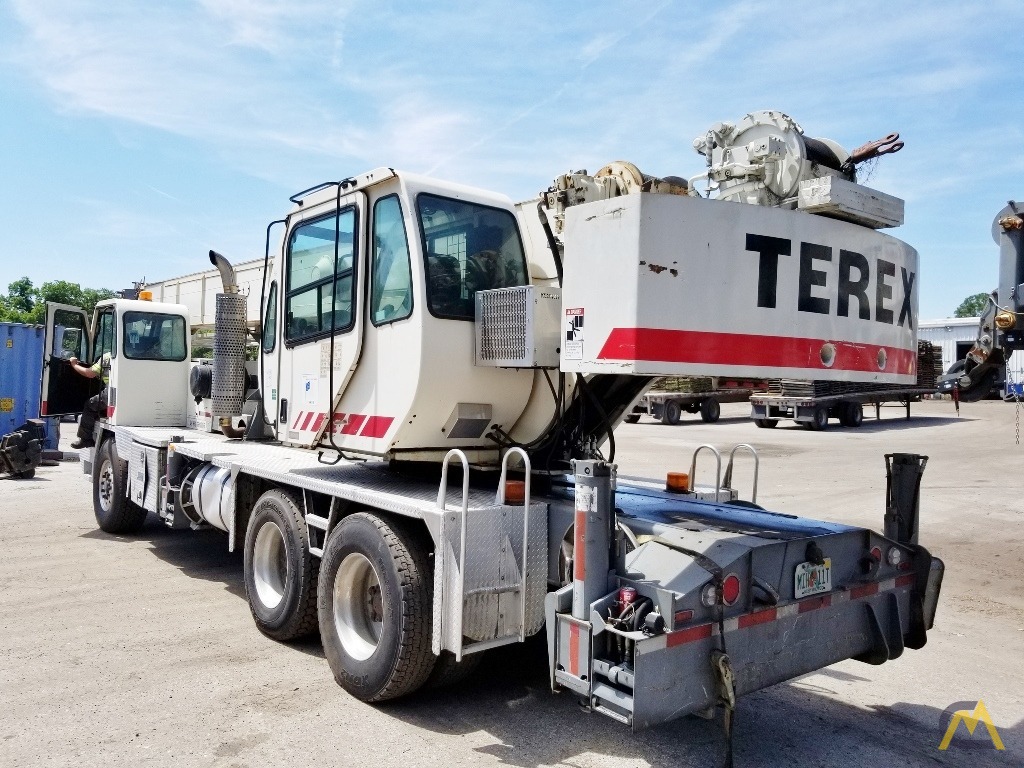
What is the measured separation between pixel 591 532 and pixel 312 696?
7.31 feet

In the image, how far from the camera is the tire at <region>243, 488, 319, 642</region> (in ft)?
18.1

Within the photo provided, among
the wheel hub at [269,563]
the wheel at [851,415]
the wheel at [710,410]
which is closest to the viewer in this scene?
the wheel hub at [269,563]

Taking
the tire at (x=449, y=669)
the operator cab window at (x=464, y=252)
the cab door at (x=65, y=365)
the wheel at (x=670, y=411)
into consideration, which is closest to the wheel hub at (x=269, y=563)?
the tire at (x=449, y=669)

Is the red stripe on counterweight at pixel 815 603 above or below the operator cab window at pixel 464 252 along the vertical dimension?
below

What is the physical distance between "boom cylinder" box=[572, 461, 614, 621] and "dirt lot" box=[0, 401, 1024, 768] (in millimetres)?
959

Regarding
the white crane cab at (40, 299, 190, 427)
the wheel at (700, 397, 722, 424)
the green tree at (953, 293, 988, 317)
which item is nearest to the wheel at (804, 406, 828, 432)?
the wheel at (700, 397, 722, 424)

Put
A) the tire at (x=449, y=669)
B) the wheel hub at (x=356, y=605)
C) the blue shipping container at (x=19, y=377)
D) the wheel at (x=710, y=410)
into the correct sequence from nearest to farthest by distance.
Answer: the tire at (x=449, y=669) → the wheel hub at (x=356, y=605) → the blue shipping container at (x=19, y=377) → the wheel at (x=710, y=410)

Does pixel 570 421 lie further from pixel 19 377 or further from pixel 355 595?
pixel 19 377

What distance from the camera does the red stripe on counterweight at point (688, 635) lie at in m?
3.56

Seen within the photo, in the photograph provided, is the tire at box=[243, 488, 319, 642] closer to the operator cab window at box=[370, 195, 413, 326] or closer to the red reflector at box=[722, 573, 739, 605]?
the operator cab window at box=[370, 195, 413, 326]

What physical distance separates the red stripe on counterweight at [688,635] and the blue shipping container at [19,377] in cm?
1634

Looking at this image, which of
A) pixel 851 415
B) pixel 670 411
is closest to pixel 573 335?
pixel 670 411

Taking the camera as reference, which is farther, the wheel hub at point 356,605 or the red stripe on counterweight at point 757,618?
the wheel hub at point 356,605

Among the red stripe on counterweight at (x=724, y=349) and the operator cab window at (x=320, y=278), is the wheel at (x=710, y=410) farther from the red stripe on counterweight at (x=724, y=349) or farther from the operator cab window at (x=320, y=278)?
the red stripe on counterweight at (x=724, y=349)
